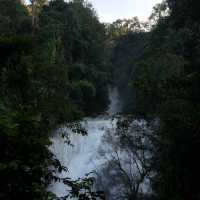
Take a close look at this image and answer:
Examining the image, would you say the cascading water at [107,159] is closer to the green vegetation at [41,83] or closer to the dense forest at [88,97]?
the dense forest at [88,97]

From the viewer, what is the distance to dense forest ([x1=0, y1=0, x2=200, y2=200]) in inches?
124

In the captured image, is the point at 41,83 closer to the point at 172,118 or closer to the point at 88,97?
the point at 172,118

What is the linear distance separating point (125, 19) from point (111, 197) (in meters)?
30.1

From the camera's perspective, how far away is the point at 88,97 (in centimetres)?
2434

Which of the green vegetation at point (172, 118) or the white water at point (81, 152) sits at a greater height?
the white water at point (81, 152)

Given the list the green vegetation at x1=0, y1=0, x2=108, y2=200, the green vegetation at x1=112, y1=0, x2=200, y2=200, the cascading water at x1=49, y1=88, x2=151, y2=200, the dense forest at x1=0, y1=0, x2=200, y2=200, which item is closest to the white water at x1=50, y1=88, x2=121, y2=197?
the cascading water at x1=49, y1=88, x2=151, y2=200

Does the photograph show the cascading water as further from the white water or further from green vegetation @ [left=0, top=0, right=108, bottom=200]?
green vegetation @ [left=0, top=0, right=108, bottom=200]

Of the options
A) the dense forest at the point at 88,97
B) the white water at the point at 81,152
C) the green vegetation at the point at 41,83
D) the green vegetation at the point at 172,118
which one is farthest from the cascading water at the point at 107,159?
the green vegetation at the point at 41,83

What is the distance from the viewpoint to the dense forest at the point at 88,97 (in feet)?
10.4

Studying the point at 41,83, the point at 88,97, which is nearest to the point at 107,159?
the point at 41,83

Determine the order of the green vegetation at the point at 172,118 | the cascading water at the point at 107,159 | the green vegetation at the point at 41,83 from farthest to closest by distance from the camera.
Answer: the cascading water at the point at 107,159
the green vegetation at the point at 172,118
the green vegetation at the point at 41,83

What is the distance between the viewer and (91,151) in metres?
18.2

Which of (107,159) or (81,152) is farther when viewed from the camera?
(81,152)

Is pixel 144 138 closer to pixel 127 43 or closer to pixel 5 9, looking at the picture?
pixel 5 9
